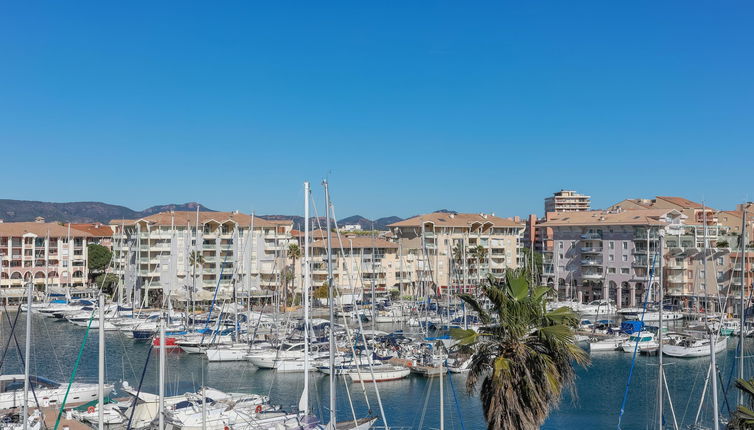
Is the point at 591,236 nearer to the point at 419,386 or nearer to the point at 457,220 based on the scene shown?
the point at 457,220

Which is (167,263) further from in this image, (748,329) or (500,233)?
(748,329)

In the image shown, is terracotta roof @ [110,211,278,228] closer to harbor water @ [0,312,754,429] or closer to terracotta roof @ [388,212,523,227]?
terracotta roof @ [388,212,523,227]

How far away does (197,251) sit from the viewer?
8169cm

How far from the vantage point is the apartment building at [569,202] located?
16925 centimetres

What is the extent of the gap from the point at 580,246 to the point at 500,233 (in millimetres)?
12495

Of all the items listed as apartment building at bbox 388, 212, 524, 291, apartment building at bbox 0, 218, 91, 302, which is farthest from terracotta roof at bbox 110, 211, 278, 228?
Result: apartment building at bbox 388, 212, 524, 291

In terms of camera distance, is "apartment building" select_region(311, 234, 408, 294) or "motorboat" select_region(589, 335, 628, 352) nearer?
"motorboat" select_region(589, 335, 628, 352)

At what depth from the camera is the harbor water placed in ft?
115

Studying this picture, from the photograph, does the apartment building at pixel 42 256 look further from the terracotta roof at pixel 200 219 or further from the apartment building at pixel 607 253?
the apartment building at pixel 607 253

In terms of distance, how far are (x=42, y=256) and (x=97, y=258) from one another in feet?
24.6

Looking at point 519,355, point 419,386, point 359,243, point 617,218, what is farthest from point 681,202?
point 519,355

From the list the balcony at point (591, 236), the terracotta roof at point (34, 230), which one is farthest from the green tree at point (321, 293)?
the terracotta roof at point (34, 230)

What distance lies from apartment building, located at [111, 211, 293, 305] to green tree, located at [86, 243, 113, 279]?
9.16 m

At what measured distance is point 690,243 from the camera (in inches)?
3189
